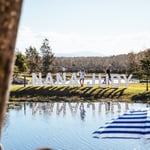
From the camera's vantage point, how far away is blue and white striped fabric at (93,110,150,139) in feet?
28.7

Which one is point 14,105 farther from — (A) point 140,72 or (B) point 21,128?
(A) point 140,72

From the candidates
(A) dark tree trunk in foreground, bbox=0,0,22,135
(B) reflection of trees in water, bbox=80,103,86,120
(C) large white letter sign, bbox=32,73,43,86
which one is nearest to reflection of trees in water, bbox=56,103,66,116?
(B) reflection of trees in water, bbox=80,103,86,120

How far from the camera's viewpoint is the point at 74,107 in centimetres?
2711

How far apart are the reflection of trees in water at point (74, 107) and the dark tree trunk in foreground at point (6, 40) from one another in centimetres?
2118

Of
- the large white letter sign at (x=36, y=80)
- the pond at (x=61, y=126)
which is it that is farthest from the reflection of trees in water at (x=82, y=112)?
the large white letter sign at (x=36, y=80)

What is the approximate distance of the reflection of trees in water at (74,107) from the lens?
2507 cm

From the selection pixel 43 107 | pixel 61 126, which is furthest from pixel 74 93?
pixel 61 126

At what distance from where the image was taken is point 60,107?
27.0m

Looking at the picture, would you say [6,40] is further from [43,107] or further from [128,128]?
[43,107]

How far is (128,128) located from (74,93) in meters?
23.9

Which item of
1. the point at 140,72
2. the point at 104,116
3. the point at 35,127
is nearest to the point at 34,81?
the point at 140,72

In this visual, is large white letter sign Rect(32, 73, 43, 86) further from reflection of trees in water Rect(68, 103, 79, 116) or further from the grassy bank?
reflection of trees in water Rect(68, 103, 79, 116)

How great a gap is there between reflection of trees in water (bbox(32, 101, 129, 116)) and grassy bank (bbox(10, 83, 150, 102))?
7.50ft

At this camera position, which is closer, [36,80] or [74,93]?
[74,93]
